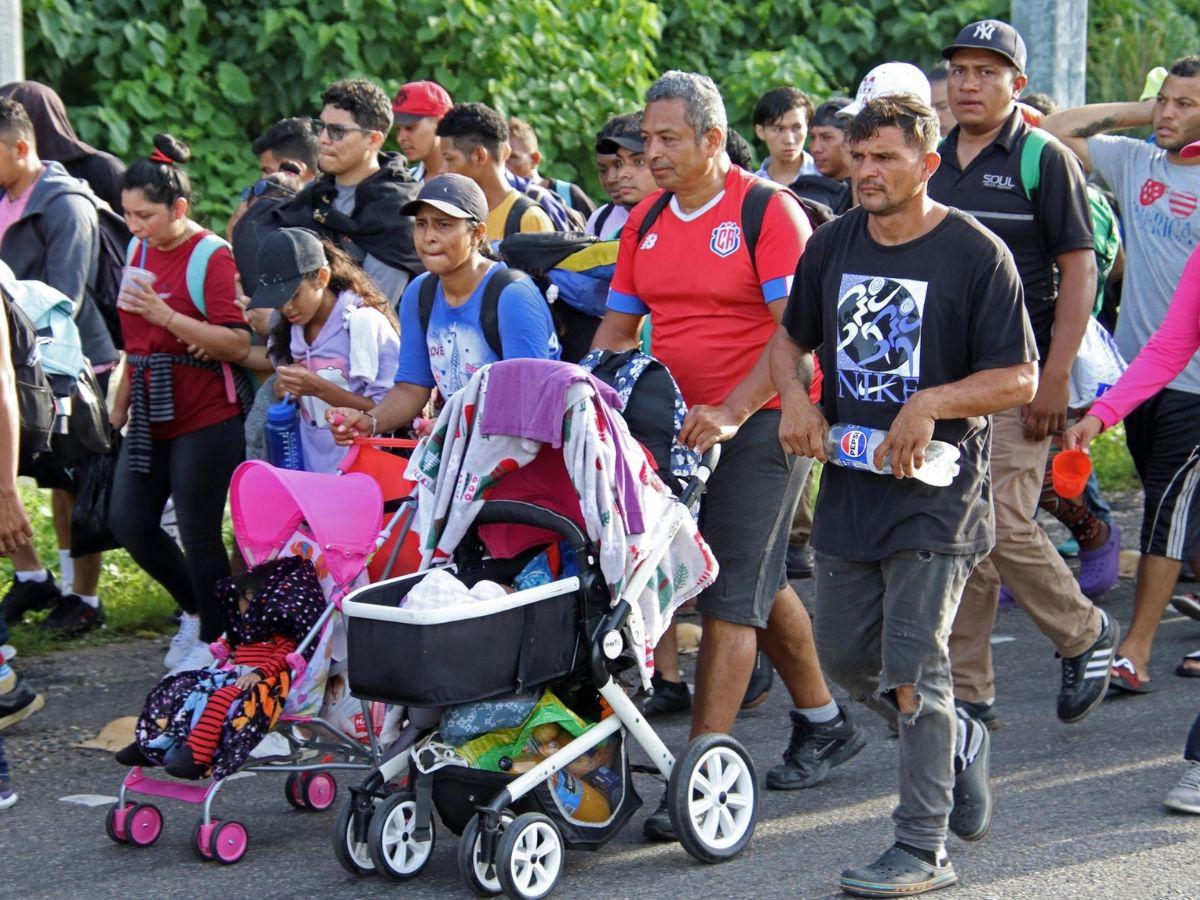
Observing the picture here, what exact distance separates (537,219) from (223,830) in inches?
129

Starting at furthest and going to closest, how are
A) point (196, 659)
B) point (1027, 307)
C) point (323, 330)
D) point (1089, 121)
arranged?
point (1089, 121) → point (196, 659) → point (323, 330) → point (1027, 307)

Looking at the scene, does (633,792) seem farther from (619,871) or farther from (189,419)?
(189,419)

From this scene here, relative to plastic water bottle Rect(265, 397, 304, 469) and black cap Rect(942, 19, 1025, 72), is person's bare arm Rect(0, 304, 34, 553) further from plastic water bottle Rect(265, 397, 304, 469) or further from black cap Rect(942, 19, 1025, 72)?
black cap Rect(942, 19, 1025, 72)

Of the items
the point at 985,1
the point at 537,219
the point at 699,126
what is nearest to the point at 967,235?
the point at 699,126

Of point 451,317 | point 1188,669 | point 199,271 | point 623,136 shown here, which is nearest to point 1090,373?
point 1188,669

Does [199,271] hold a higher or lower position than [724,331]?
lower

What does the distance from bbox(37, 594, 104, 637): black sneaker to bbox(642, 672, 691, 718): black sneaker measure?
2626 mm

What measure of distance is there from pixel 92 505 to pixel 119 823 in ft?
8.25

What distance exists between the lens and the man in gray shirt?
6246 mm

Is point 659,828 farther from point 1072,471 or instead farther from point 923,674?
point 1072,471

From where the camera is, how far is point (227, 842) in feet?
15.7

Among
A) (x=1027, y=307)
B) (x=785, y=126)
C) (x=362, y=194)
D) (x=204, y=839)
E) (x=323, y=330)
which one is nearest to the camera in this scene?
(x=204, y=839)

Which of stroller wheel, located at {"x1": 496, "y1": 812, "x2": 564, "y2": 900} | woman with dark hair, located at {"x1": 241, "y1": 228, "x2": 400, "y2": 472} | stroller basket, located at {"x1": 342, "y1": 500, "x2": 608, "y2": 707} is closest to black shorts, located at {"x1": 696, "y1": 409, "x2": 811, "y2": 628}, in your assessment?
stroller basket, located at {"x1": 342, "y1": 500, "x2": 608, "y2": 707}

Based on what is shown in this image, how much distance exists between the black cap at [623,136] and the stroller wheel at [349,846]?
2960 millimetres
